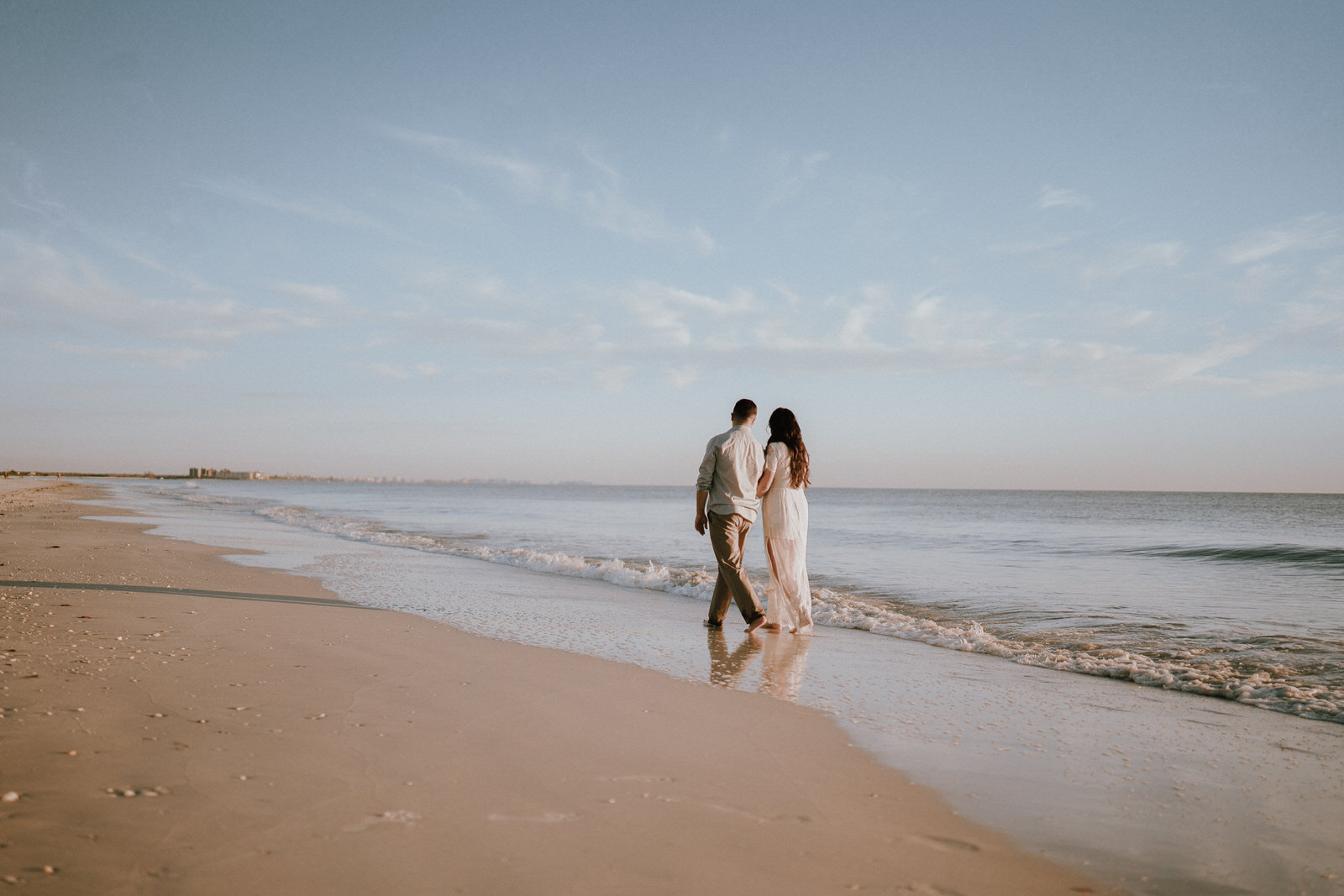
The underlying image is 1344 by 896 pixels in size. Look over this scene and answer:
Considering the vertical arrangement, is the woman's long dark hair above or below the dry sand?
above

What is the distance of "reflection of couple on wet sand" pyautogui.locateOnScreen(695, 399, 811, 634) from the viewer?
7172 millimetres

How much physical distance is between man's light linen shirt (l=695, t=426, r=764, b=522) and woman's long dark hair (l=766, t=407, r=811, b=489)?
0.27 m

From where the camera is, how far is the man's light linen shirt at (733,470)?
7.21 m

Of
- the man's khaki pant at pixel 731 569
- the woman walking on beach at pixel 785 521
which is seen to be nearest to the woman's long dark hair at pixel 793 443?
the woman walking on beach at pixel 785 521

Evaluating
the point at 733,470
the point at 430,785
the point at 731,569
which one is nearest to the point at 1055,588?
the point at 731,569

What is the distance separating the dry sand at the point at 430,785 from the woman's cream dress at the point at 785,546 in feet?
8.13

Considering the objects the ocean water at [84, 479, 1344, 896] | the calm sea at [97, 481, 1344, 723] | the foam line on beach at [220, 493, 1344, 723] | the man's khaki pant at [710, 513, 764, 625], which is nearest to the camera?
the ocean water at [84, 479, 1344, 896]

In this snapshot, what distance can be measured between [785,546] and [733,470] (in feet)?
2.95

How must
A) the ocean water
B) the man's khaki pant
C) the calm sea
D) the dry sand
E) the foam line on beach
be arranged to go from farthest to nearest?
the man's khaki pant < the calm sea < the foam line on beach < the ocean water < the dry sand

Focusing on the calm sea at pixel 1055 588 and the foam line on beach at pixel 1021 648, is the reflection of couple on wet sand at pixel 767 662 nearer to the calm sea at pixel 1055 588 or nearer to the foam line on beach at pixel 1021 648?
the calm sea at pixel 1055 588

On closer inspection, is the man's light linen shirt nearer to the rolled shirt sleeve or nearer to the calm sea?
the rolled shirt sleeve

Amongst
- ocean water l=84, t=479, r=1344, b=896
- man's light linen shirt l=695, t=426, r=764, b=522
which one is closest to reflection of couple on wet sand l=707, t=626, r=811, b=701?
ocean water l=84, t=479, r=1344, b=896

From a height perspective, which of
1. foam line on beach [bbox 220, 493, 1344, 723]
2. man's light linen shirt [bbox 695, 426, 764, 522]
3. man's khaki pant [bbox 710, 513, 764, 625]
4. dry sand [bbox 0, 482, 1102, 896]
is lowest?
foam line on beach [bbox 220, 493, 1344, 723]

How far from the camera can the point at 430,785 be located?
287 cm
